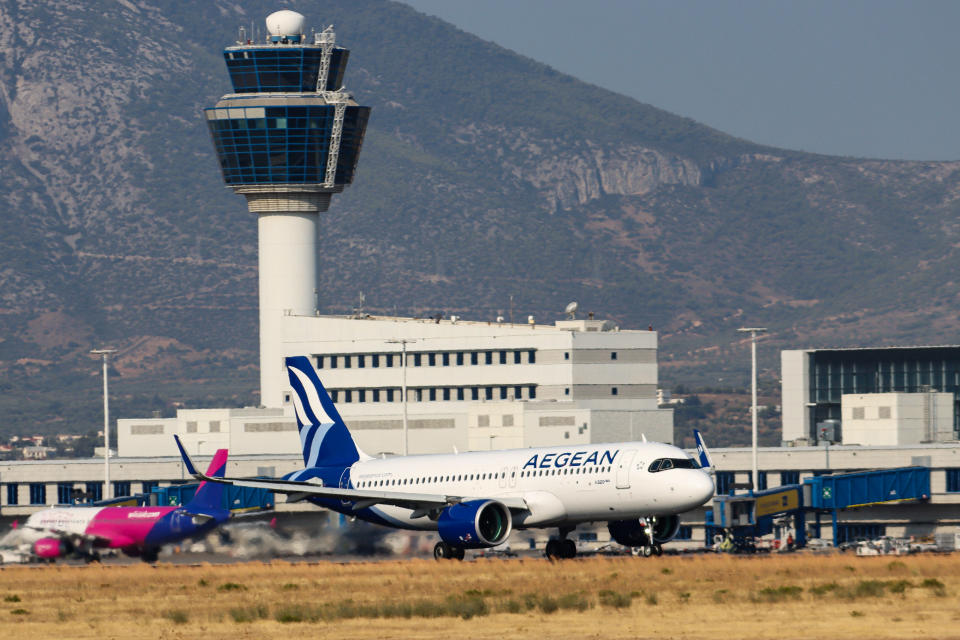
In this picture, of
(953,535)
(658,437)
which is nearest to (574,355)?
(658,437)

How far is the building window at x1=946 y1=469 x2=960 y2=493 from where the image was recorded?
151 metres

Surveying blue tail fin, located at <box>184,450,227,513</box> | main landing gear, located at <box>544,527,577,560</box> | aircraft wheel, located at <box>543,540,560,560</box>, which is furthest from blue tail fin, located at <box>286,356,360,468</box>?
main landing gear, located at <box>544,527,577,560</box>

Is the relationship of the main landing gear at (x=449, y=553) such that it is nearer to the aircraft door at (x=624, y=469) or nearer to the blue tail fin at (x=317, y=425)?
the aircraft door at (x=624, y=469)

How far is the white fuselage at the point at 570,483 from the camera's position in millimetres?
72875

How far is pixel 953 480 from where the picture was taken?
151125 mm

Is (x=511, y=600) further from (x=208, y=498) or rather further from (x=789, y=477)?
(x=789, y=477)

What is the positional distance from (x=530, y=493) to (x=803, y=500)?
3844 cm

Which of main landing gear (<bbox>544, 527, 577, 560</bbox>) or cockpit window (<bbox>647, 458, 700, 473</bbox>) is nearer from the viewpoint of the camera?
cockpit window (<bbox>647, 458, 700, 473</bbox>)

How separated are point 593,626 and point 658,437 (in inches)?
5180

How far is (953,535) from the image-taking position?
109188 millimetres

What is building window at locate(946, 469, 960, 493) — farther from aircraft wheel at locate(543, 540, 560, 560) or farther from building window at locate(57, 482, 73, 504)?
building window at locate(57, 482, 73, 504)

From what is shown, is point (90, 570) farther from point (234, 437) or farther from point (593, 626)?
point (234, 437)

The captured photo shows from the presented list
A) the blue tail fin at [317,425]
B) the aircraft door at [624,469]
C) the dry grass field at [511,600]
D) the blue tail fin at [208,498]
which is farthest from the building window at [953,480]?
the aircraft door at [624,469]

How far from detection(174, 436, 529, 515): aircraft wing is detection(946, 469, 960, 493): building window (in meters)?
82.0
